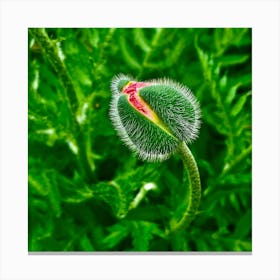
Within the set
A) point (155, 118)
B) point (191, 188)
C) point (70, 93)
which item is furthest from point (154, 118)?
point (70, 93)

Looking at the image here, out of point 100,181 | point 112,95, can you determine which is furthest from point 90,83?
point 100,181

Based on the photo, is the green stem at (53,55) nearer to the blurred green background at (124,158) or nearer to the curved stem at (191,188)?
the blurred green background at (124,158)

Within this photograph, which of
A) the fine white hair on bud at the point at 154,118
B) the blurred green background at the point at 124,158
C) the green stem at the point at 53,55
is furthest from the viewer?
the blurred green background at the point at 124,158

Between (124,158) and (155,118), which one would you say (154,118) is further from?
(124,158)

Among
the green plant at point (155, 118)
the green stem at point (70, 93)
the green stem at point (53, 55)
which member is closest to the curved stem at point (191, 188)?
the green plant at point (155, 118)

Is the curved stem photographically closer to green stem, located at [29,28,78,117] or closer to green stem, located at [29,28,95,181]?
green stem, located at [29,28,95,181]

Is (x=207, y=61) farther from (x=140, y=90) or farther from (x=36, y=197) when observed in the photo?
(x=36, y=197)
